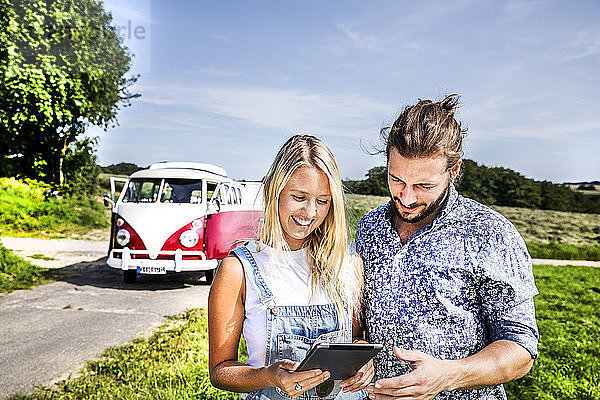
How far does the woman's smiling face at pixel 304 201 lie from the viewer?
6.76 ft

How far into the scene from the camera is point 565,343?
638 centimetres

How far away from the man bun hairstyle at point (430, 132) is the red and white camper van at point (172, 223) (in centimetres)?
705

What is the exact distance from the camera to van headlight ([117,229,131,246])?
9383 mm

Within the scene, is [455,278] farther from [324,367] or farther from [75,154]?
[75,154]

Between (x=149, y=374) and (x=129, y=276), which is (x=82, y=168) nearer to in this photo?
(x=129, y=276)

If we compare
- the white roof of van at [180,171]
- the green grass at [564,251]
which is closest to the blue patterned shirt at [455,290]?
the white roof of van at [180,171]

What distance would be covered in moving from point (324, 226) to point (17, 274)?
950 cm

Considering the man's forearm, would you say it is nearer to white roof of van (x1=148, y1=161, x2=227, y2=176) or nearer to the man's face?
the man's face

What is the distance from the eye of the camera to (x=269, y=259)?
206 cm

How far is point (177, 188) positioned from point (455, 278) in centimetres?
853

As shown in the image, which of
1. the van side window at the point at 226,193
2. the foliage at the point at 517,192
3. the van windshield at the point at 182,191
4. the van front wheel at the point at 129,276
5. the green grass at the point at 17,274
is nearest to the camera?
the green grass at the point at 17,274

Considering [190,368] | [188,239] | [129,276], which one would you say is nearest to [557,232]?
[188,239]

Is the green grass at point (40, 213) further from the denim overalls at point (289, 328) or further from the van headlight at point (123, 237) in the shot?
the denim overalls at point (289, 328)

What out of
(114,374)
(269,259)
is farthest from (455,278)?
(114,374)
